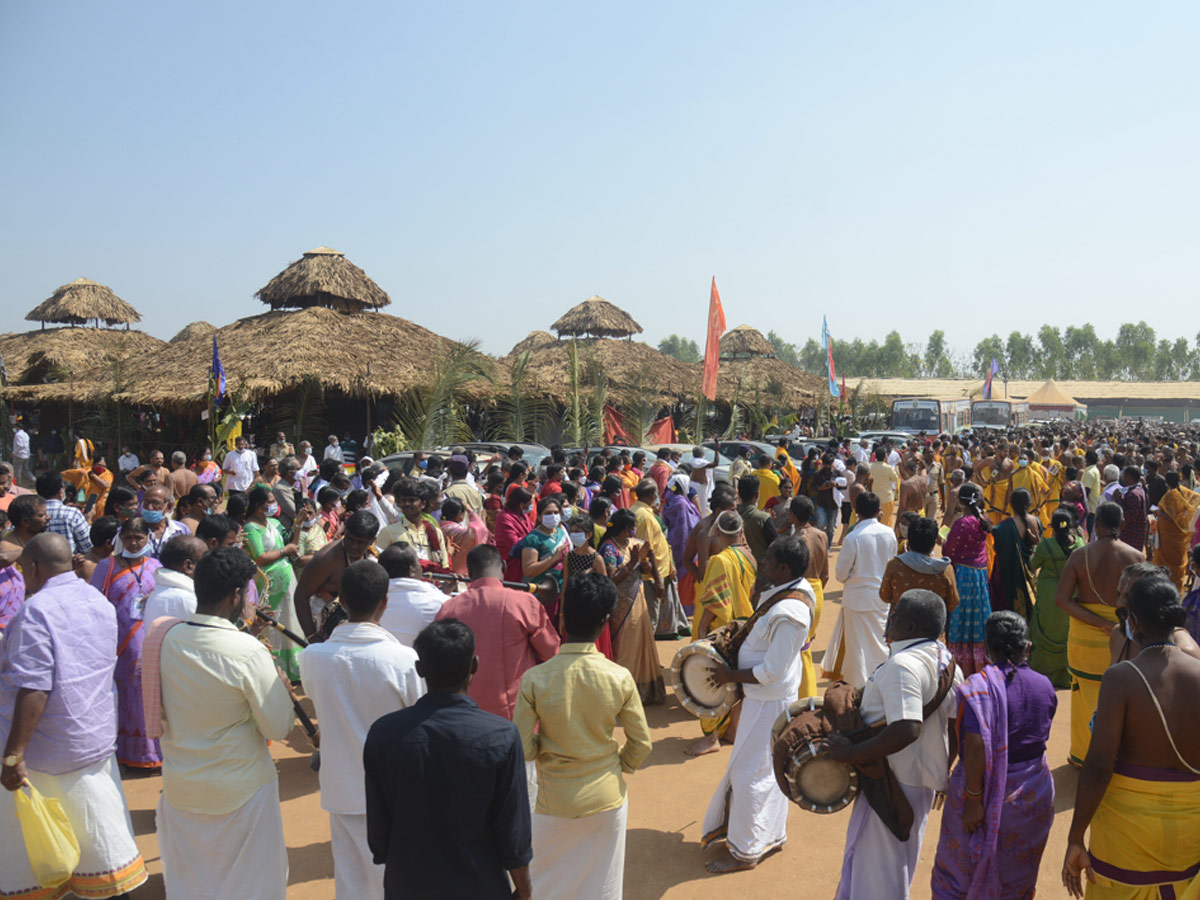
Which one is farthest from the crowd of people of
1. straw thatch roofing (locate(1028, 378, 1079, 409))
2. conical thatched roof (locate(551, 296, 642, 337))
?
straw thatch roofing (locate(1028, 378, 1079, 409))

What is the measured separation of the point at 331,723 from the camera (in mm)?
3377

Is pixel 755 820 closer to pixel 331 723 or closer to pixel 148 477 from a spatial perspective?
pixel 331 723

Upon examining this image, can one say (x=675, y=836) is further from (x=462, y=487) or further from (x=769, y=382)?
(x=769, y=382)

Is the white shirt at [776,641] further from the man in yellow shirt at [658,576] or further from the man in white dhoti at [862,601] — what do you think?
the man in yellow shirt at [658,576]

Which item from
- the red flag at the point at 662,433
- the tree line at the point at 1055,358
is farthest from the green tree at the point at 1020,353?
the red flag at the point at 662,433

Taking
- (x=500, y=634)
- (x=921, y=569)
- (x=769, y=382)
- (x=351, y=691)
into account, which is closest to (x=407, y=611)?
(x=500, y=634)

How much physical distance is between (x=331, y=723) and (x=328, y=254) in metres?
23.9

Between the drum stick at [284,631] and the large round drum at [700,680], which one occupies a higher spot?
the drum stick at [284,631]

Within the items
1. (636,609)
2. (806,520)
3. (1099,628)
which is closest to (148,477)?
(636,609)

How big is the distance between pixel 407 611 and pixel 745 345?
115ft

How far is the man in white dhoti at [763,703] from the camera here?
4.07 meters

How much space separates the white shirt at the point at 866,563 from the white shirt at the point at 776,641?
2.31 m

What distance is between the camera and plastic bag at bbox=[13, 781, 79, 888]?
3.59 m

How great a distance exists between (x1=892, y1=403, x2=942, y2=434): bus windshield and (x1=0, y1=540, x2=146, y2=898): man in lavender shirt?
28.4 metres
